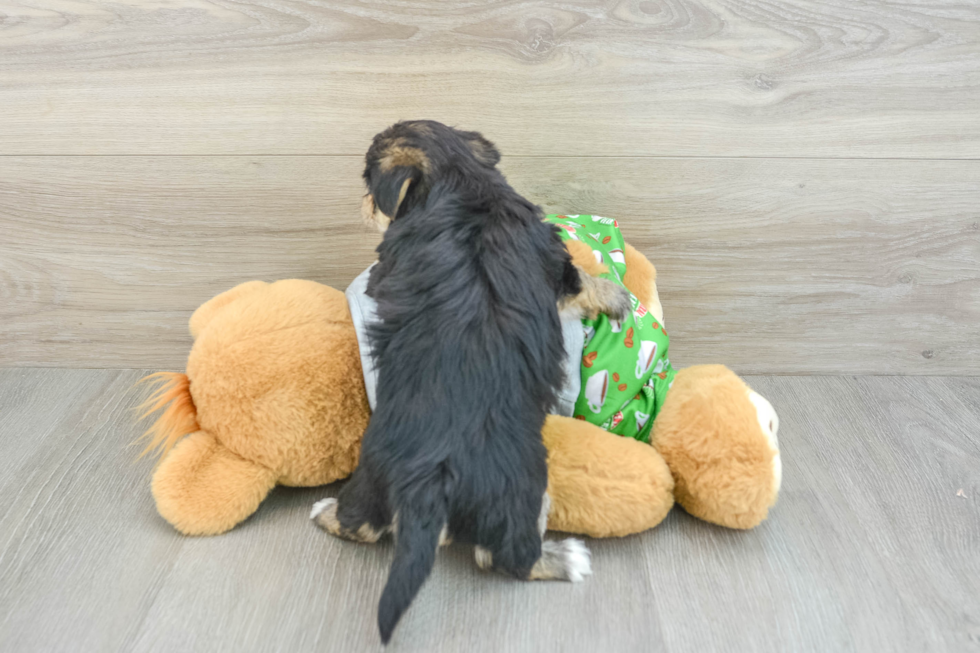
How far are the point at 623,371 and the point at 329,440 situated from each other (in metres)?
0.45

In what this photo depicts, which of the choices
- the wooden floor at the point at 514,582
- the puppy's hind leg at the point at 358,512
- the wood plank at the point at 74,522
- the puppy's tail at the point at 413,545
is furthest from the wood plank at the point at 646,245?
the puppy's tail at the point at 413,545

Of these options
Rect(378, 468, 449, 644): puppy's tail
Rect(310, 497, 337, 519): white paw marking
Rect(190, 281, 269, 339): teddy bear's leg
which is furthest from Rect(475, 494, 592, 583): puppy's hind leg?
Rect(190, 281, 269, 339): teddy bear's leg

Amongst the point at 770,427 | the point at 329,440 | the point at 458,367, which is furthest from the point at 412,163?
the point at 770,427

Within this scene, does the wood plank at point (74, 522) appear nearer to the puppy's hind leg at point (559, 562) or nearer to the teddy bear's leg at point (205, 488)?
the teddy bear's leg at point (205, 488)

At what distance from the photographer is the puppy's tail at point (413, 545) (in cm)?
75

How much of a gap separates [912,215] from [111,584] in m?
1.48

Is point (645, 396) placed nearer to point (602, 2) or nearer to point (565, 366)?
point (565, 366)

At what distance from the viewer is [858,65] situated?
117cm

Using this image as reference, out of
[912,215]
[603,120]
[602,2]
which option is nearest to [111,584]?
[603,120]

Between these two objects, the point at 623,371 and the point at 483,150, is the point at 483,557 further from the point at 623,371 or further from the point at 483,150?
the point at 483,150

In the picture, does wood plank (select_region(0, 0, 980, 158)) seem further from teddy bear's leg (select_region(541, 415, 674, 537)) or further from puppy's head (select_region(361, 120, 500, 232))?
teddy bear's leg (select_region(541, 415, 674, 537))

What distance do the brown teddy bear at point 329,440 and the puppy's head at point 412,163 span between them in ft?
0.73

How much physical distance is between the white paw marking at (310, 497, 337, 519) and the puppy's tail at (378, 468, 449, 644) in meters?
0.27

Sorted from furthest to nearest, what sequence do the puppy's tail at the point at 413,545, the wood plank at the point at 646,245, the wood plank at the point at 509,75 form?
the wood plank at the point at 646,245 → the wood plank at the point at 509,75 → the puppy's tail at the point at 413,545
